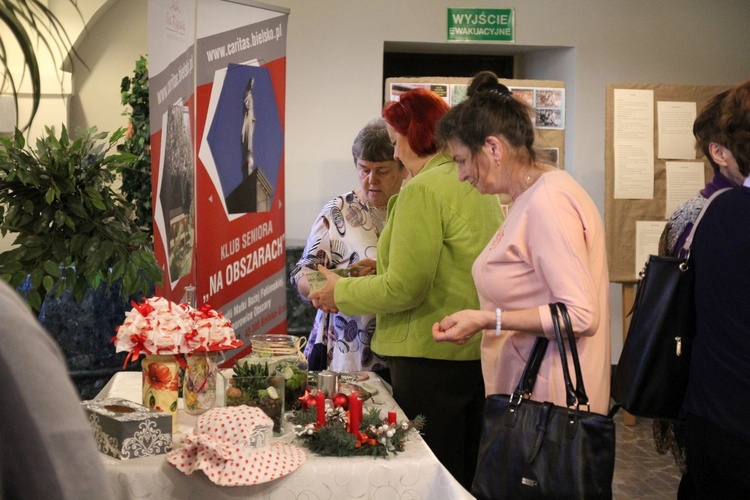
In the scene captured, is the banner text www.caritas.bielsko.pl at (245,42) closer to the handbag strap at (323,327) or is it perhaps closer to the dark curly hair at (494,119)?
the handbag strap at (323,327)

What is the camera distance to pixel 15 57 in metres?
5.55

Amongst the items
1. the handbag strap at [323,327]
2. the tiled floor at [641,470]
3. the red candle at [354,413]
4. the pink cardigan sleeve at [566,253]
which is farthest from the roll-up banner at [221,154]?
the tiled floor at [641,470]

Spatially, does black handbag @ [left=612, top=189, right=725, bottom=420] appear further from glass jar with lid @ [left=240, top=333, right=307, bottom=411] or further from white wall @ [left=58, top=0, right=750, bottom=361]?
white wall @ [left=58, top=0, right=750, bottom=361]

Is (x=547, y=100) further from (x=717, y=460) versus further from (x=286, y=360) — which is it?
(x=717, y=460)

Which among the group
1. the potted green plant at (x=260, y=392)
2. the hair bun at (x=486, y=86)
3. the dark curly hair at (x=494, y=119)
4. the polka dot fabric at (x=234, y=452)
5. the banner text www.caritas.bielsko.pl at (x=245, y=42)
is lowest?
the polka dot fabric at (x=234, y=452)

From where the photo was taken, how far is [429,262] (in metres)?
2.46

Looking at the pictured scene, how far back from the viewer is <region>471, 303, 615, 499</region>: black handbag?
72.7 inches

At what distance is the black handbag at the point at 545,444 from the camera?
1846 mm

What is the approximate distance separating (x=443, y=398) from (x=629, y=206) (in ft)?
11.5

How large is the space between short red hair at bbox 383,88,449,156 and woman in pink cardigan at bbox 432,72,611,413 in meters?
0.43

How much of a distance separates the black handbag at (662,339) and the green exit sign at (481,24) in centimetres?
422

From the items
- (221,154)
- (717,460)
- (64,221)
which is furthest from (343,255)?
(717,460)

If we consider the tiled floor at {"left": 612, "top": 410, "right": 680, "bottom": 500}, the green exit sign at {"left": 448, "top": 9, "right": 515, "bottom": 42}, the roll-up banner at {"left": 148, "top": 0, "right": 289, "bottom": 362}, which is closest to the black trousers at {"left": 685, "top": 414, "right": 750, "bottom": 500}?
the roll-up banner at {"left": 148, "top": 0, "right": 289, "bottom": 362}

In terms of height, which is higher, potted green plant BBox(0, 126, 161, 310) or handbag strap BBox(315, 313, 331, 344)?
potted green plant BBox(0, 126, 161, 310)
